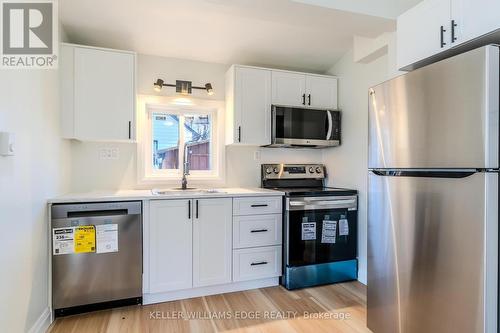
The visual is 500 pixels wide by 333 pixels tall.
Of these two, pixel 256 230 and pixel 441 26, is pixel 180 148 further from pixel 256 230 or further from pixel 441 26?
pixel 441 26

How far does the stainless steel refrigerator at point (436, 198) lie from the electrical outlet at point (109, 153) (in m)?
2.23

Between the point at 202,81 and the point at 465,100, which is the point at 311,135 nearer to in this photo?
the point at 202,81

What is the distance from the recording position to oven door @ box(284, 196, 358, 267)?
2688mm

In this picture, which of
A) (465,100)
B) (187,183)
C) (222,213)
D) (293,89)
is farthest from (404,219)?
(187,183)

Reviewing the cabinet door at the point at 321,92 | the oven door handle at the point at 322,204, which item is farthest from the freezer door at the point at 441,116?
the cabinet door at the point at 321,92

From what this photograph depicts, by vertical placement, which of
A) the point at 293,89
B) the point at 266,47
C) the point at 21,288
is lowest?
the point at 21,288

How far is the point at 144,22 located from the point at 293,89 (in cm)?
150

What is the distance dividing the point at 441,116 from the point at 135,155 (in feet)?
8.20

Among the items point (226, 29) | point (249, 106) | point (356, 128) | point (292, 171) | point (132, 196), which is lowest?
point (132, 196)

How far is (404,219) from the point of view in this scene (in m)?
1.62

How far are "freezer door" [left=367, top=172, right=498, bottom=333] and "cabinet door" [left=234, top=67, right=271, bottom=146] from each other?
1361mm

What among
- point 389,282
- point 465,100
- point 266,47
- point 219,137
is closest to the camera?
point 465,100

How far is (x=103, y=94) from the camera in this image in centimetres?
250


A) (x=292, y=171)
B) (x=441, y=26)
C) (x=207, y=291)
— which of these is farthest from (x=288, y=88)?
(x=207, y=291)
